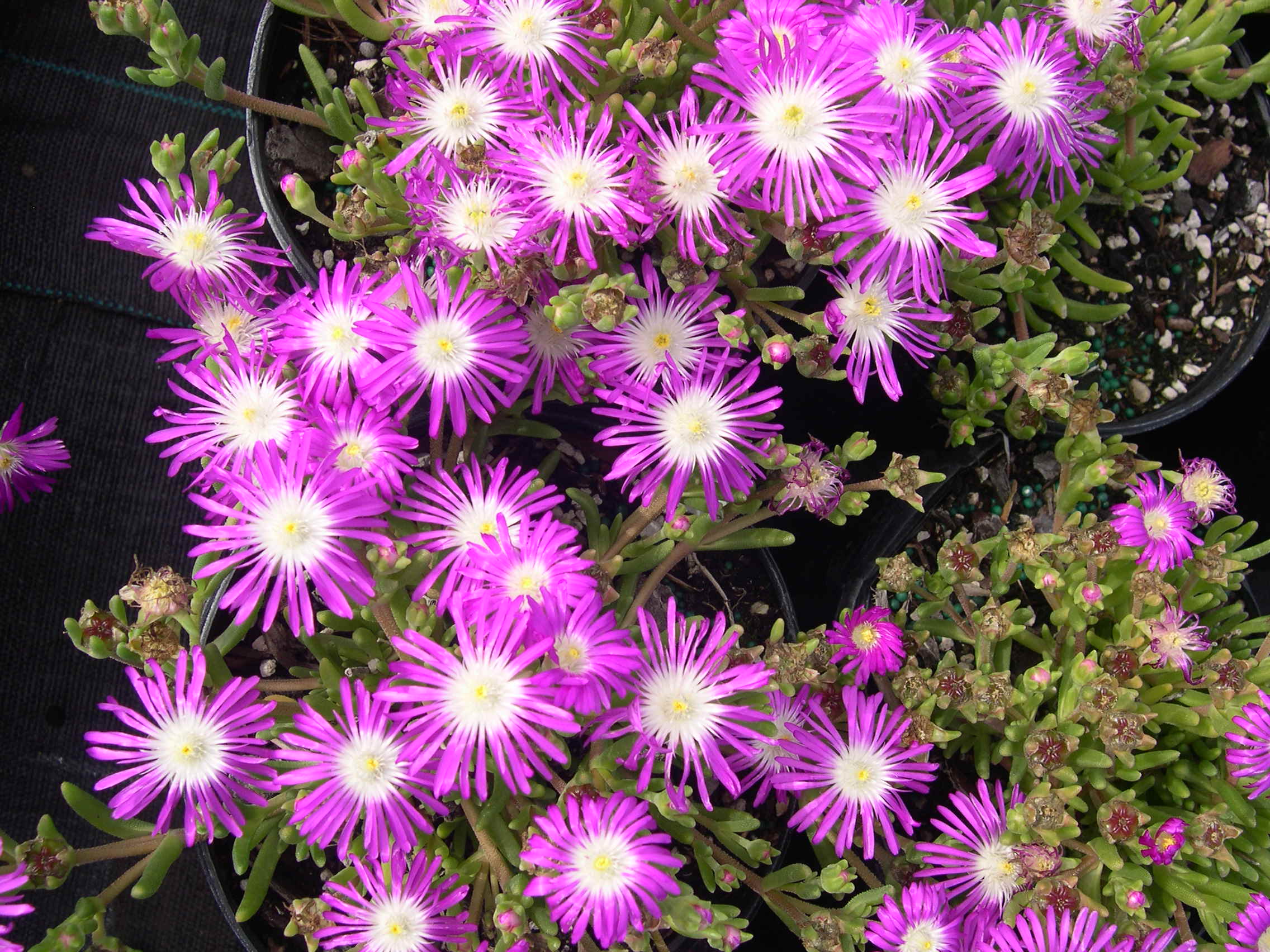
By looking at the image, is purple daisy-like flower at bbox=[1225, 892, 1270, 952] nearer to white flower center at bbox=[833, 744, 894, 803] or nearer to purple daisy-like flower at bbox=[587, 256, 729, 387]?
white flower center at bbox=[833, 744, 894, 803]

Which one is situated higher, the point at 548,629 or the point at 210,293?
the point at 210,293

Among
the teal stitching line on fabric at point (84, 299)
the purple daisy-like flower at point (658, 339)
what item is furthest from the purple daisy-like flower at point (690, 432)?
the teal stitching line on fabric at point (84, 299)

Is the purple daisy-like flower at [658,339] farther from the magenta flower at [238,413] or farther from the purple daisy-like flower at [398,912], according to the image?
the purple daisy-like flower at [398,912]

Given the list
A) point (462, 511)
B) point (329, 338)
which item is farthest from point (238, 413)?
point (462, 511)

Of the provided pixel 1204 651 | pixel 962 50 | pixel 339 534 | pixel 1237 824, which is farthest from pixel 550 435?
pixel 1237 824

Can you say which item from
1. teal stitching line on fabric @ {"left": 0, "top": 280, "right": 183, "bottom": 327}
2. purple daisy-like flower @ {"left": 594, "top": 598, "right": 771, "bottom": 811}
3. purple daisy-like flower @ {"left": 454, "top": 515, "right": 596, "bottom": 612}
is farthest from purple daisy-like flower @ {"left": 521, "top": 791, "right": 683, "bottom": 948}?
teal stitching line on fabric @ {"left": 0, "top": 280, "right": 183, "bottom": 327}

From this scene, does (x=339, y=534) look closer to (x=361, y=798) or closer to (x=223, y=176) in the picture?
(x=361, y=798)

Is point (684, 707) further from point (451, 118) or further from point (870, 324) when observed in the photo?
point (451, 118)
